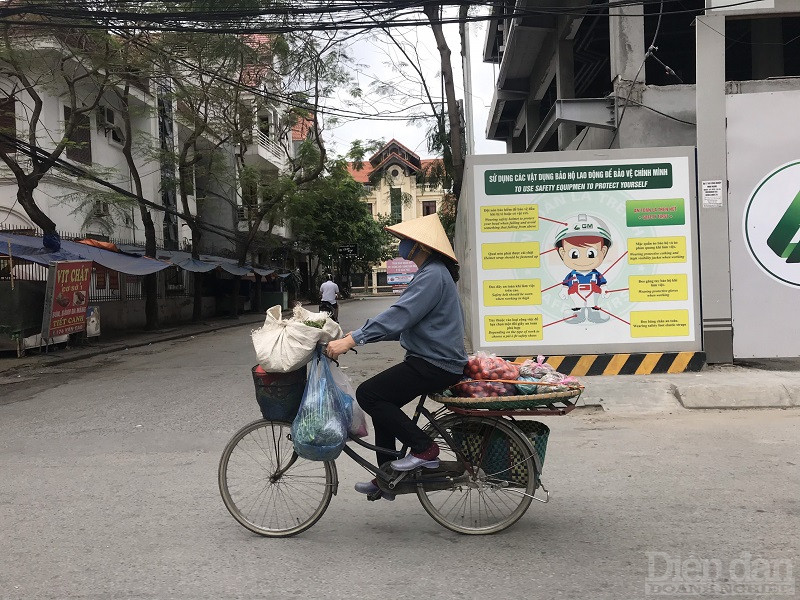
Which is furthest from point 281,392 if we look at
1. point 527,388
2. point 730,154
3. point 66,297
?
point 66,297

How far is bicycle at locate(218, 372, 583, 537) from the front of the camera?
379cm

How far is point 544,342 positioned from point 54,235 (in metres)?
11.1

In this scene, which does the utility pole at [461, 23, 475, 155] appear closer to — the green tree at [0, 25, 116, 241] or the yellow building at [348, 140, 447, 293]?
the green tree at [0, 25, 116, 241]

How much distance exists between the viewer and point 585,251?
8.70 meters

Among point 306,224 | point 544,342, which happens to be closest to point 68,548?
point 544,342

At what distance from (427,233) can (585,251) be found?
5398 millimetres

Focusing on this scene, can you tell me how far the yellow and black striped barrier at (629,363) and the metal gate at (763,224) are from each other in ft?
2.04

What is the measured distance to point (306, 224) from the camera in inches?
1184

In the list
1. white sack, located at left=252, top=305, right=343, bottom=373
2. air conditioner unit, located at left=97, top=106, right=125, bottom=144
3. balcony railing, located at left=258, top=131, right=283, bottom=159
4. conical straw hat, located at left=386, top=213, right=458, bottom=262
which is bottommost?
white sack, located at left=252, top=305, right=343, bottom=373

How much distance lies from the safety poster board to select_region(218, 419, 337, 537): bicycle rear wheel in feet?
16.8

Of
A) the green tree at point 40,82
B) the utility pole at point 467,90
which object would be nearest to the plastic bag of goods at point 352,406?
the green tree at point 40,82

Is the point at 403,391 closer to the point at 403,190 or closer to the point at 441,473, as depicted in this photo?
the point at 441,473

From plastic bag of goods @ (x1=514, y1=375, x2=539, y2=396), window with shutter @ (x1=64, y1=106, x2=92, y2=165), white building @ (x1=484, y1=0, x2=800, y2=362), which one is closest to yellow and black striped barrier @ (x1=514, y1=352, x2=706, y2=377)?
white building @ (x1=484, y1=0, x2=800, y2=362)

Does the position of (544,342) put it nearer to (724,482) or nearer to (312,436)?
(724,482)
